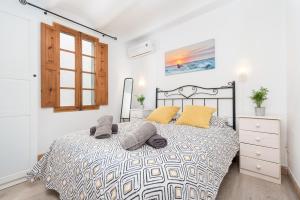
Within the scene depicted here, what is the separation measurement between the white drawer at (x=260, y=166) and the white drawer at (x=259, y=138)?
0.22 metres

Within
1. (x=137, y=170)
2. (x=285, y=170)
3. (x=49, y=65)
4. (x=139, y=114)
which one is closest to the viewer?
(x=137, y=170)

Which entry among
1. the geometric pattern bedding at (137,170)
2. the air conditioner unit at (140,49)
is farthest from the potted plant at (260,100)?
the air conditioner unit at (140,49)

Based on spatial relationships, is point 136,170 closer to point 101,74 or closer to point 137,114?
point 137,114

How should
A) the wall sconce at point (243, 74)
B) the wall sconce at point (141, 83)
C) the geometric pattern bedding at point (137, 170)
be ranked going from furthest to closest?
the wall sconce at point (141, 83), the wall sconce at point (243, 74), the geometric pattern bedding at point (137, 170)

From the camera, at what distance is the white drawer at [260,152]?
1815mm

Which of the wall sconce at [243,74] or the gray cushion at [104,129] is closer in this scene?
the gray cushion at [104,129]


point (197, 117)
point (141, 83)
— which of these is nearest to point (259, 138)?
point (197, 117)

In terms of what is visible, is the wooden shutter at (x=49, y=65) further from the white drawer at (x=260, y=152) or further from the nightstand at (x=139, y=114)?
the white drawer at (x=260, y=152)

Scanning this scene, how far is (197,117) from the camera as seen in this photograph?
2.23m

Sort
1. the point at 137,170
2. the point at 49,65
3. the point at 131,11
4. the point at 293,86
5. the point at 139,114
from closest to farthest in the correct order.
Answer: the point at 137,170 → the point at 293,86 → the point at 49,65 → the point at 131,11 → the point at 139,114

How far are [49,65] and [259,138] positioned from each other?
A: 3.32 metres

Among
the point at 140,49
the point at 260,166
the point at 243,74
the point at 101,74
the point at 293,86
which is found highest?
the point at 140,49

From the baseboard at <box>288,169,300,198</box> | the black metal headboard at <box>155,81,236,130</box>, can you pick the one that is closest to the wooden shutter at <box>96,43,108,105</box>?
the black metal headboard at <box>155,81,236,130</box>

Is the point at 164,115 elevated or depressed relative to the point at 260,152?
elevated
